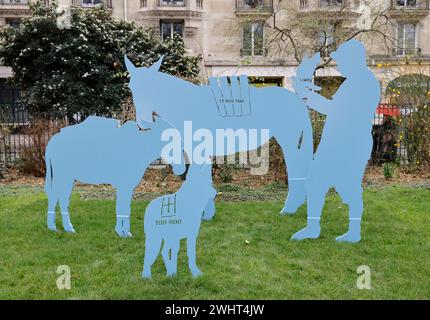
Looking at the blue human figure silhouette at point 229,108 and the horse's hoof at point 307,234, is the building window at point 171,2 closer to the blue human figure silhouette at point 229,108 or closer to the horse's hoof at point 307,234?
the blue human figure silhouette at point 229,108

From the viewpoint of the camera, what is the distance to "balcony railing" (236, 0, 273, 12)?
80.6ft

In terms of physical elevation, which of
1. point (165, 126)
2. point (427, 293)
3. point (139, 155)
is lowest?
point (427, 293)

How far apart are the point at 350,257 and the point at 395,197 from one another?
3423 mm

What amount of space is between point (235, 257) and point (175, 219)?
3.96ft

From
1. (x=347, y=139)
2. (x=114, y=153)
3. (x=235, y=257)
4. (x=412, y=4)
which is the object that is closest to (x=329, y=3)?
(x=412, y=4)

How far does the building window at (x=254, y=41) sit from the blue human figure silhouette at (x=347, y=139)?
19.3 meters

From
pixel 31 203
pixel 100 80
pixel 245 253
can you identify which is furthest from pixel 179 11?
pixel 245 253

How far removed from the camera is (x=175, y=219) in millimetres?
4168

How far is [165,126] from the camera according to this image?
5.62m

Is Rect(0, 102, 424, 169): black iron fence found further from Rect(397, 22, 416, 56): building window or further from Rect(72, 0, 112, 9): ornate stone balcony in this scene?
Rect(397, 22, 416, 56): building window

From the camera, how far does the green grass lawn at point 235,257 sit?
4145 millimetres

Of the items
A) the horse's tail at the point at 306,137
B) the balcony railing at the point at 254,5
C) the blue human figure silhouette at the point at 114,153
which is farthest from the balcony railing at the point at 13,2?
the horse's tail at the point at 306,137

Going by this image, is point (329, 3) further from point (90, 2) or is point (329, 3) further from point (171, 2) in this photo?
→ point (90, 2)
